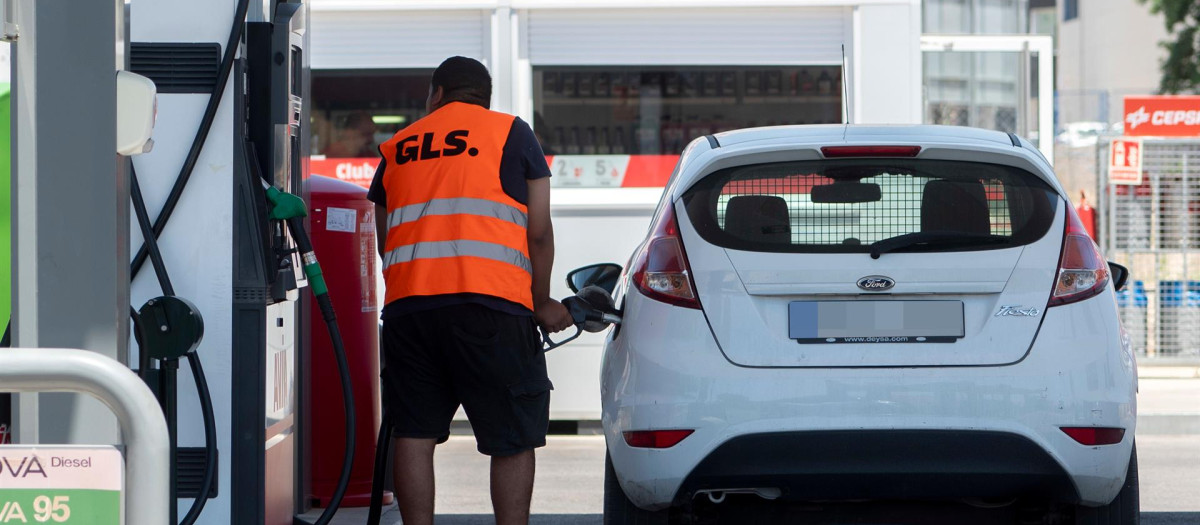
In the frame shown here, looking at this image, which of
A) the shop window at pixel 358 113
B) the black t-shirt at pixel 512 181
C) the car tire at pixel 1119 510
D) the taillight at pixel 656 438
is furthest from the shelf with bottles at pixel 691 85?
the taillight at pixel 656 438

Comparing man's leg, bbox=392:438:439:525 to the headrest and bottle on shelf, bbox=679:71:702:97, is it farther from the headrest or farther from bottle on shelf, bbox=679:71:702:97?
bottle on shelf, bbox=679:71:702:97

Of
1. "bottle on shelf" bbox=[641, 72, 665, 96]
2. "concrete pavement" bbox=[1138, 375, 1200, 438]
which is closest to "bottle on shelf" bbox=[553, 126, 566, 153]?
"bottle on shelf" bbox=[641, 72, 665, 96]

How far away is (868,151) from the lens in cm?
445

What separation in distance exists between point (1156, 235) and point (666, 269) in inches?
421

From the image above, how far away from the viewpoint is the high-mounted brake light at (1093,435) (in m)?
4.15

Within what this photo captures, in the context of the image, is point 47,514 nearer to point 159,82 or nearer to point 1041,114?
point 159,82

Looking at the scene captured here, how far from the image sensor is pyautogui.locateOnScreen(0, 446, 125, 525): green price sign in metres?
2.17

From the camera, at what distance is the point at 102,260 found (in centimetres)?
253

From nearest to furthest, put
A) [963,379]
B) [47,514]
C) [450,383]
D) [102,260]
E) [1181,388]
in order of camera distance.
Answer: [47,514] → [102,260] → [963,379] → [450,383] → [1181,388]

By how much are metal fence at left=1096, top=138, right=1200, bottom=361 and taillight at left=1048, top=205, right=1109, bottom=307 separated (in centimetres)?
986

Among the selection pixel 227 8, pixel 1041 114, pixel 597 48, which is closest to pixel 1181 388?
pixel 1041 114

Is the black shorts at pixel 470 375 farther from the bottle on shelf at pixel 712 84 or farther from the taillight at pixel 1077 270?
the bottle on shelf at pixel 712 84

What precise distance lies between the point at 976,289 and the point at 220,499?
2.36 m

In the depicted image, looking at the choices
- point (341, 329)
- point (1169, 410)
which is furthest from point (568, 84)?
point (1169, 410)
